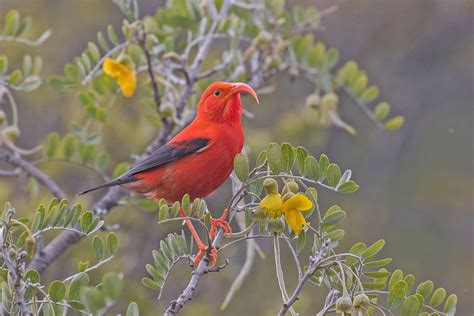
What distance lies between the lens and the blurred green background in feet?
29.7

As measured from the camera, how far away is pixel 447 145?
13.6m

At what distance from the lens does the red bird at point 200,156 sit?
4.94 meters

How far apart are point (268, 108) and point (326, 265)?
759 centimetres

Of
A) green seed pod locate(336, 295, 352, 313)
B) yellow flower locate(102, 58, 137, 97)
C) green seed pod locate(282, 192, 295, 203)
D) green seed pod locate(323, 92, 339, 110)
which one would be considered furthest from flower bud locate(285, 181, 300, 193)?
green seed pod locate(323, 92, 339, 110)

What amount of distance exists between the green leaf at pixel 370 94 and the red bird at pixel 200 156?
117 cm

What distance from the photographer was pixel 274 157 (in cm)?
325

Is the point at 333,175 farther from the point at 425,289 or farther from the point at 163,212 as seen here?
the point at 163,212

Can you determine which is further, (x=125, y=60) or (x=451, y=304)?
(x=125, y=60)

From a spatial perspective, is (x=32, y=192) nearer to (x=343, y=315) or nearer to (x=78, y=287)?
(x=78, y=287)

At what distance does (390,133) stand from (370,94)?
5.31 m

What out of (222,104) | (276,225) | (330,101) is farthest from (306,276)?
(330,101)

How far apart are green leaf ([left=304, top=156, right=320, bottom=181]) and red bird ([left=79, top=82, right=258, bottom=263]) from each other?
1.51 metres

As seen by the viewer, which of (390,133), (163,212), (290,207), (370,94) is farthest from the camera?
(390,133)

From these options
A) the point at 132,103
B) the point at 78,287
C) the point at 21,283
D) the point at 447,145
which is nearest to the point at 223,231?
the point at 78,287
